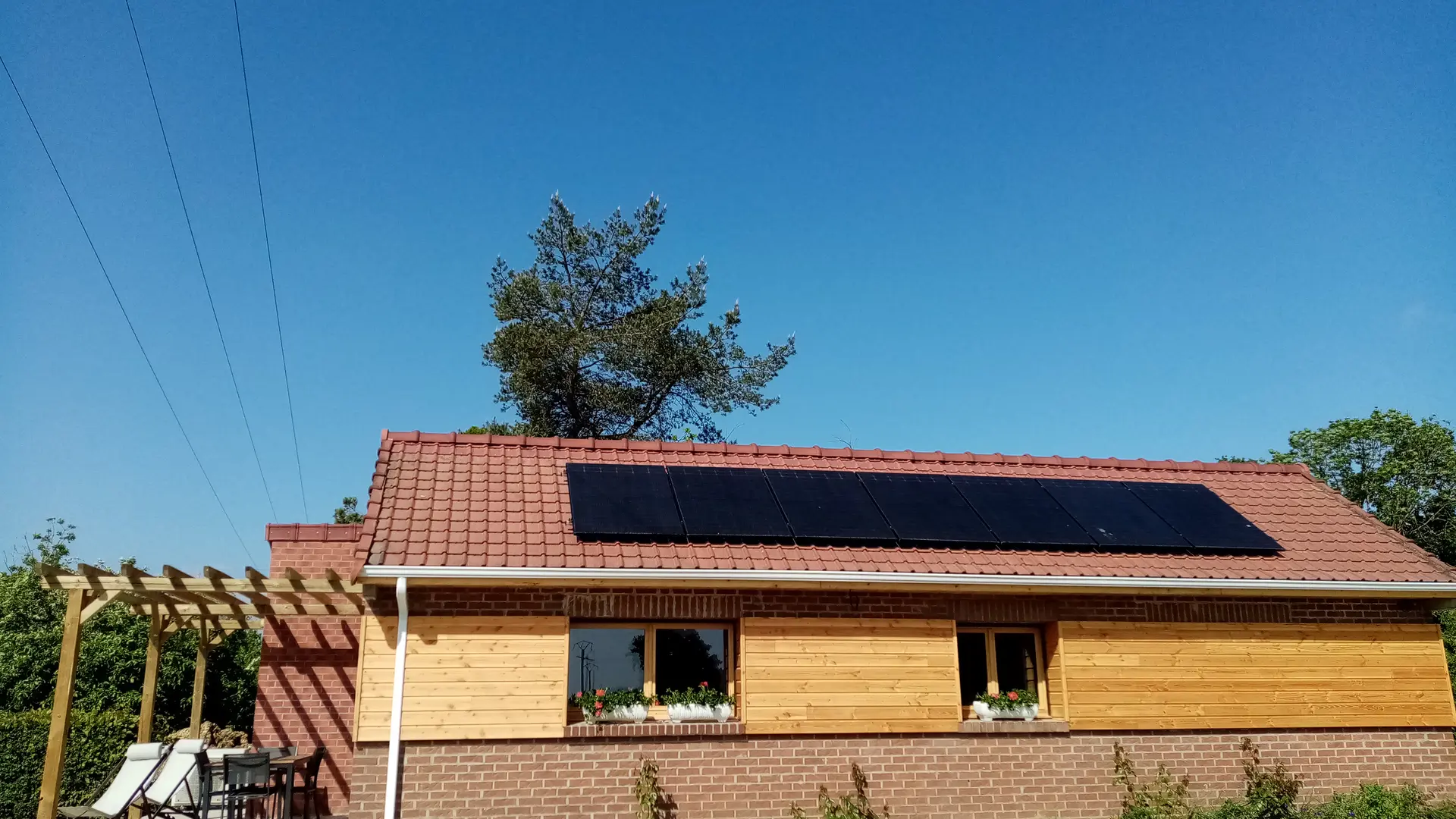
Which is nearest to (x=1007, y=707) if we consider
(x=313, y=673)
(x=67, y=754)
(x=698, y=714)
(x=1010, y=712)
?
(x=1010, y=712)

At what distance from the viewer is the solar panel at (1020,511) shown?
11.5 m

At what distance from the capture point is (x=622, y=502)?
11.0 metres

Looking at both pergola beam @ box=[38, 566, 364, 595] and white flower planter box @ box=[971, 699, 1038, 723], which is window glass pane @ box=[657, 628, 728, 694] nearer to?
white flower planter box @ box=[971, 699, 1038, 723]

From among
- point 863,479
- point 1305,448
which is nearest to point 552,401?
point 863,479

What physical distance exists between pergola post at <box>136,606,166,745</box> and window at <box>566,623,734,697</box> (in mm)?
4924

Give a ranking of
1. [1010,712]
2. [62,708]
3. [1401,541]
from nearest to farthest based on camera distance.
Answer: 1. [62,708]
2. [1010,712]
3. [1401,541]

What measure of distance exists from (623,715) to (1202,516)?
7971 millimetres

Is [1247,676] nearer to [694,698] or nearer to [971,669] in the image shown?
[971,669]

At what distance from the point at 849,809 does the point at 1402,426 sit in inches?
1153

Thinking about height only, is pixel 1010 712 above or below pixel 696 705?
below

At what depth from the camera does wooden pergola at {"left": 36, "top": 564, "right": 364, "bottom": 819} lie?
26.6 feet

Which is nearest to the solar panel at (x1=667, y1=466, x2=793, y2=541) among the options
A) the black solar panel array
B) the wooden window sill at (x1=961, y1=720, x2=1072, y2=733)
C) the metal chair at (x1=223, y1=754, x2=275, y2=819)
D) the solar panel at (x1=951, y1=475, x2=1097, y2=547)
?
the black solar panel array

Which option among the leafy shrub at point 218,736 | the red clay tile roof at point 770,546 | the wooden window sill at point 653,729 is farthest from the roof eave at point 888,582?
the leafy shrub at point 218,736

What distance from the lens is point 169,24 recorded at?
1216 cm
